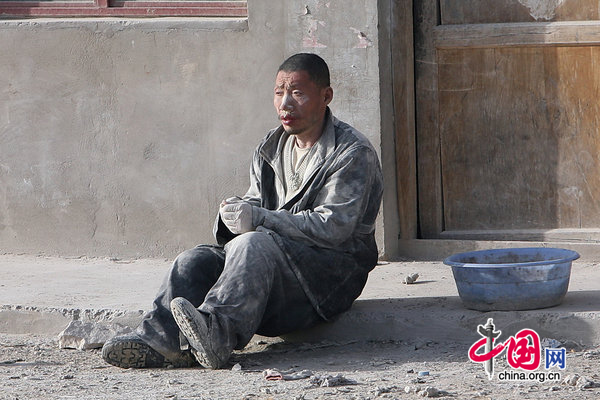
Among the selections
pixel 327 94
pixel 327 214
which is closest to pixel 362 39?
pixel 327 94

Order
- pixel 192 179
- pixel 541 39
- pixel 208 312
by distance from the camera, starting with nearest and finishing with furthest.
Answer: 1. pixel 208 312
2. pixel 541 39
3. pixel 192 179

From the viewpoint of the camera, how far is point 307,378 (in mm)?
4449

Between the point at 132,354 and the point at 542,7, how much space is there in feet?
9.83

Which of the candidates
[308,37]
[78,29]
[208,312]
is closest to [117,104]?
[78,29]

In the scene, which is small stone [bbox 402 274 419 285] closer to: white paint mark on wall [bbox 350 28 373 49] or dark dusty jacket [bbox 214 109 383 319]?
dark dusty jacket [bbox 214 109 383 319]

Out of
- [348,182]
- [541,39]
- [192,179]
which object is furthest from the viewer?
[192,179]

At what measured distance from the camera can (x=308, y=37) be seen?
20.3 feet

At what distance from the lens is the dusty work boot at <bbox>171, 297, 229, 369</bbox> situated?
4383 millimetres

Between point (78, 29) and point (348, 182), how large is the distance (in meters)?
2.48

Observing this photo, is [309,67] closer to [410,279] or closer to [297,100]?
[297,100]

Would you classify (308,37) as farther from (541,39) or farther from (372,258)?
(372,258)

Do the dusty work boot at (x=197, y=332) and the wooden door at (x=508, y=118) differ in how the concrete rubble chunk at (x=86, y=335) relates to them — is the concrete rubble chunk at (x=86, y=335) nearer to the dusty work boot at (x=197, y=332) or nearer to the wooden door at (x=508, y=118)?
the dusty work boot at (x=197, y=332)

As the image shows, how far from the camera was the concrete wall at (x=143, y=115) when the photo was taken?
20.4 feet

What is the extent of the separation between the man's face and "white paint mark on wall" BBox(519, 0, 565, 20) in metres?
1.74
